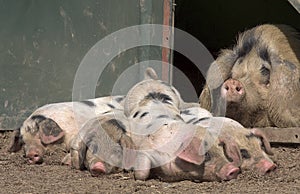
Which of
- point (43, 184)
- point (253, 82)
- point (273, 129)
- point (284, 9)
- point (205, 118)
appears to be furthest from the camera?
point (284, 9)

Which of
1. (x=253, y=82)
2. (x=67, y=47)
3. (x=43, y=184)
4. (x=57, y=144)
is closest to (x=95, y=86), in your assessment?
(x=67, y=47)

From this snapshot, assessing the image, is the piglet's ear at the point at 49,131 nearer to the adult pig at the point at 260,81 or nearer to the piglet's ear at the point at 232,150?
the adult pig at the point at 260,81

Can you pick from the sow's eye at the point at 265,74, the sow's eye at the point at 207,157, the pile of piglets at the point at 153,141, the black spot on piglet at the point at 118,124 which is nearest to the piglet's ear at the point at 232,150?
the pile of piglets at the point at 153,141

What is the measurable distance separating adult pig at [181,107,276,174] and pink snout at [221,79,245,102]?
672 millimetres

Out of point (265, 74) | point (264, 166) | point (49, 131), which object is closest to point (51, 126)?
Result: point (49, 131)

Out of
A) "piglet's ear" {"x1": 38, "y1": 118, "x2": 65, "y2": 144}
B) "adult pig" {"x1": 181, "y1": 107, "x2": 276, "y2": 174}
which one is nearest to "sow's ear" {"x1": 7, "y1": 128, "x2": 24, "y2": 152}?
"piglet's ear" {"x1": 38, "y1": 118, "x2": 65, "y2": 144}

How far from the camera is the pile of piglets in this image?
13.4 feet

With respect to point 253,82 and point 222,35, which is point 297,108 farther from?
point 222,35

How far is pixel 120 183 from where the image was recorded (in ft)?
13.4

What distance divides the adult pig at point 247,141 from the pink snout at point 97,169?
67cm

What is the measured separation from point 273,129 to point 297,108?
358mm

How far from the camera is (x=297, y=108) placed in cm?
547

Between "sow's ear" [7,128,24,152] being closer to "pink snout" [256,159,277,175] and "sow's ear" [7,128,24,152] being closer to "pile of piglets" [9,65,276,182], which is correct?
"pile of piglets" [9,65,276,182]

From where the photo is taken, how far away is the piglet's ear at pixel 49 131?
504 centimetres
